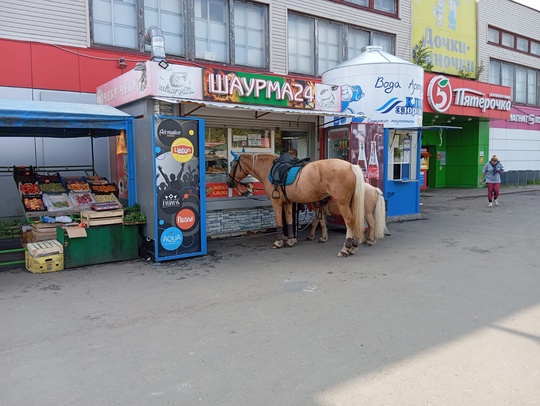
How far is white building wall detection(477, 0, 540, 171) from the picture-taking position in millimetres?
20797

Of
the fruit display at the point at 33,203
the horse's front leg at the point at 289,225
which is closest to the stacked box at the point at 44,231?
the fruit display at the point at 33,203

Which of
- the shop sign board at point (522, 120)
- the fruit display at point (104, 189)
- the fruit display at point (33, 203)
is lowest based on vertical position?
the fruit display at point (33, 203)

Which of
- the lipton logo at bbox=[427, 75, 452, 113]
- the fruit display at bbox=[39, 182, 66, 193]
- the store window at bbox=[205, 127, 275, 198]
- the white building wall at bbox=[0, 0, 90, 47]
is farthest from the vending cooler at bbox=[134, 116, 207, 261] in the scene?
the lipton logo at bbox=[427, 75, 452, 113]

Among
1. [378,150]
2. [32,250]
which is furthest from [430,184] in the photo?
[32,250]

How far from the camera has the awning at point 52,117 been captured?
6.66 meters

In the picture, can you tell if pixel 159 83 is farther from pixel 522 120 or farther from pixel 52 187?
pixel 522 120

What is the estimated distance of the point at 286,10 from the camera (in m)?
13.2

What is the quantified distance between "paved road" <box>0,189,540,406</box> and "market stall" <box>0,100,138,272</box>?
0.39m

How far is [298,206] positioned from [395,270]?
3275 millimetres

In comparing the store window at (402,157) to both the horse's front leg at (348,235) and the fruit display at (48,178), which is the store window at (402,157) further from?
the fruit display at (48,178)

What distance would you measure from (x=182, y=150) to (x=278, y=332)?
13.5 ft

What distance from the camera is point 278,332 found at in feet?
14.8

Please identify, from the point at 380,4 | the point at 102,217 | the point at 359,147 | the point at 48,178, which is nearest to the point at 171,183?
the point at 102,217

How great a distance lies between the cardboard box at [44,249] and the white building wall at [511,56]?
67.2 ft
